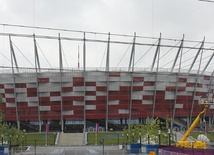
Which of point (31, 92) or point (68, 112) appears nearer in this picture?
point (31, 92)

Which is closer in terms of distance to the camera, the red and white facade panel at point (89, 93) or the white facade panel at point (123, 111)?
the red and white facade panel at point (89, 93)

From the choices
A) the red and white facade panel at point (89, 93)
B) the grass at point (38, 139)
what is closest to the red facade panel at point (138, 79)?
the red and white facade panel at point (89, 93)

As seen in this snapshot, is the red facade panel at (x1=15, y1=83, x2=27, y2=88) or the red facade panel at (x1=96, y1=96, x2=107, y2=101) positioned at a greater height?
the red facade panel at (x1=15, y1=83, x2=27, y2=88)

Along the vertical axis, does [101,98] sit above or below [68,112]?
above

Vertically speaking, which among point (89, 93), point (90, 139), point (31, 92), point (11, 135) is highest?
point (31, 92)

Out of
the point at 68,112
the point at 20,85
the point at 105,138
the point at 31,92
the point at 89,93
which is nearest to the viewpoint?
the point at 105,138

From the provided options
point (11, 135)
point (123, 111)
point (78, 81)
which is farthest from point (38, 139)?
point (123, 111)

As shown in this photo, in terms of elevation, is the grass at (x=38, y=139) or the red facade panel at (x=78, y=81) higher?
the red facade panel at (x=78, y=81)

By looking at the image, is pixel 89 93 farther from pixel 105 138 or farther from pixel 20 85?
pixel 20 85

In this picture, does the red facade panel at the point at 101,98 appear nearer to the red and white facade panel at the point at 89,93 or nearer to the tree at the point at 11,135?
the red and white facade panel at the point at 89,93

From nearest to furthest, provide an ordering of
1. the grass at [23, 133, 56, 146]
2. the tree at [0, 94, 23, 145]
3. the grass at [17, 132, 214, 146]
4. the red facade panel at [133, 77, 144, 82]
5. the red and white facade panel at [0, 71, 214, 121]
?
the tree at [0, 94, 23, 145], the grass at [23, 133, 56, 146], the grass at [17, 132, 214, 146], the red and white facade panel at [0, 71, 214, 121], the red facade panel at [133, 77, 144, 82]

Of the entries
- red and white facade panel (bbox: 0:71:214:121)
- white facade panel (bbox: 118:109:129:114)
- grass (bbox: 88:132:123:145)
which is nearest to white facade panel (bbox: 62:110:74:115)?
red and white facade panel (bbox: 0:71:214:121)

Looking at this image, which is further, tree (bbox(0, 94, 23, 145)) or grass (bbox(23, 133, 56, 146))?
grass (bbox(23, 133, 56, 146))

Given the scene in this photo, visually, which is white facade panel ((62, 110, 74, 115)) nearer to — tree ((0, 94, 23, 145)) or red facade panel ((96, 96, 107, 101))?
red facade panel ((96, 96, 107, 101))
